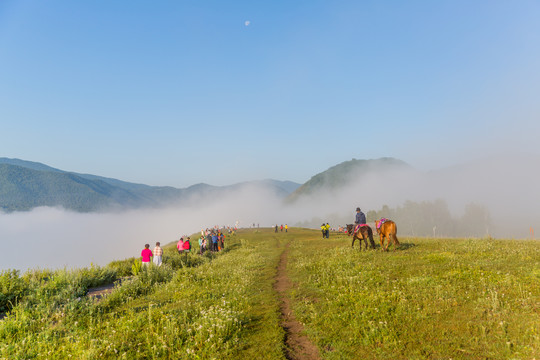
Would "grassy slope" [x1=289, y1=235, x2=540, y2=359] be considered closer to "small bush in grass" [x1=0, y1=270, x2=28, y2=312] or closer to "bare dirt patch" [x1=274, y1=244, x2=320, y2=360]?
"bare dirt patch" [x1=274, y1=244, x2=320, y2=360]

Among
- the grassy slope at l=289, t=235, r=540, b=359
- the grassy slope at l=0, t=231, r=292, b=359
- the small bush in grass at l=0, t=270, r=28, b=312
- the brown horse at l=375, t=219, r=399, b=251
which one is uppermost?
the brown horse at l=375, t=219, r=399, b=251

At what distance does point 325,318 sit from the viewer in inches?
378

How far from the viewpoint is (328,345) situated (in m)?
7.95

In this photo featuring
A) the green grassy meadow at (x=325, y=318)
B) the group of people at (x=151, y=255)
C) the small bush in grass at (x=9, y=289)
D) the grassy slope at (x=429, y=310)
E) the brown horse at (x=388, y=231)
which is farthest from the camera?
the group of people at (x=151, y=255)

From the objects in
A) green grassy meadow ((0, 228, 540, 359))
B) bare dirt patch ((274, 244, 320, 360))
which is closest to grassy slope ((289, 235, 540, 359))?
green grassy meadow ((0, 228, 540, 359))

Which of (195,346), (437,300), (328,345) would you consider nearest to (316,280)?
(437,300)

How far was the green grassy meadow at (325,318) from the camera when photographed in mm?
7512

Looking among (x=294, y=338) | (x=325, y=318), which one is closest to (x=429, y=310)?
(x=325, y=318)

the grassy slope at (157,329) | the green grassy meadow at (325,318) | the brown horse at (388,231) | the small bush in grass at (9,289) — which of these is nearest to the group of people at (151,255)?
the green grassy meadow at (325,318)

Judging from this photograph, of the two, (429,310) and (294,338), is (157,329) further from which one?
(429,310)

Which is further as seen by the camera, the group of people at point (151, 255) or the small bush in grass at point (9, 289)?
the group of people at point (151, 255)

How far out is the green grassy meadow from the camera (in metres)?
7.51

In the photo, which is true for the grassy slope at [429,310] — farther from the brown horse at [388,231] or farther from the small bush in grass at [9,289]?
the small bush in grass at [9,289]

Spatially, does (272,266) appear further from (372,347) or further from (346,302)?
(372,347)
